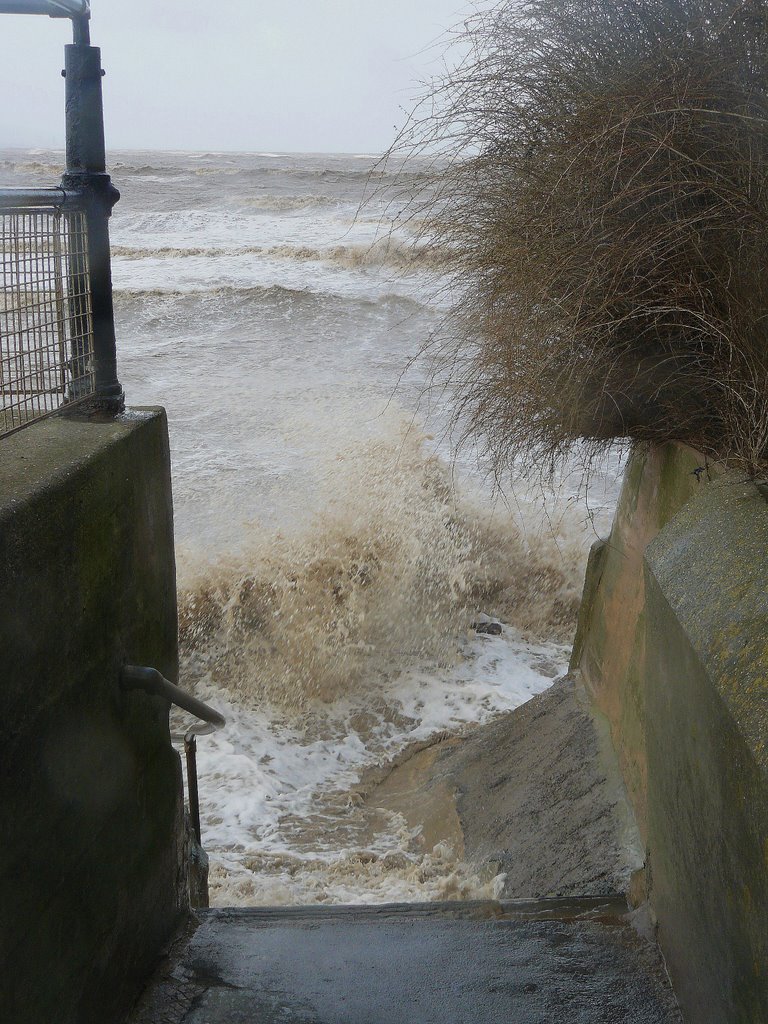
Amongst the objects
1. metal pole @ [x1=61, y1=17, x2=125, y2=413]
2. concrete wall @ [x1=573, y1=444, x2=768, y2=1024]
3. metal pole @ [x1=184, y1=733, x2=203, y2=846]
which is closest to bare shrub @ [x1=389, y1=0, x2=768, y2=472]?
concrete wall @ [x1=573, y1=444, x2=768, y2=1024]

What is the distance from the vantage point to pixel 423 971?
10.2ft

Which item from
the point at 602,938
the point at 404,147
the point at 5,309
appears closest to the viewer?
the point at 5,309

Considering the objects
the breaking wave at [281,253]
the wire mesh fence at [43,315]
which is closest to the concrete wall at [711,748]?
the wire mesh fence at [43,315]

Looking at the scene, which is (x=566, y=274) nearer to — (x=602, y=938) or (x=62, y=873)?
(x=602, y=938)

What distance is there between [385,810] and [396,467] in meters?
6.99

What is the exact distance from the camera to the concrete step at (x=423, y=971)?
9.43 ft

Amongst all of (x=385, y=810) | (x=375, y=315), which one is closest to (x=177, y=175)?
(x=375, y=315)

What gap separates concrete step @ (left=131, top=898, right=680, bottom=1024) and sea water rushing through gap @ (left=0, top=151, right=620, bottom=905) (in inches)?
58.8

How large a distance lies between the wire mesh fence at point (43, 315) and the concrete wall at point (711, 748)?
1.95m

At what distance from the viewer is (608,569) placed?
17.9 feet

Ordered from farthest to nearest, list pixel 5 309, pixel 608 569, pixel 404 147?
pixel 608 569
pixel 404 147
pixel 5 309

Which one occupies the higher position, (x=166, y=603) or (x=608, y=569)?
(x=166, y=603)

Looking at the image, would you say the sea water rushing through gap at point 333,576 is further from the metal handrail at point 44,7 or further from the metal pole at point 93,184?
the metal handrail at point 44,7

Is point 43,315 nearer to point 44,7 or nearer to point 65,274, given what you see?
point 65,274
